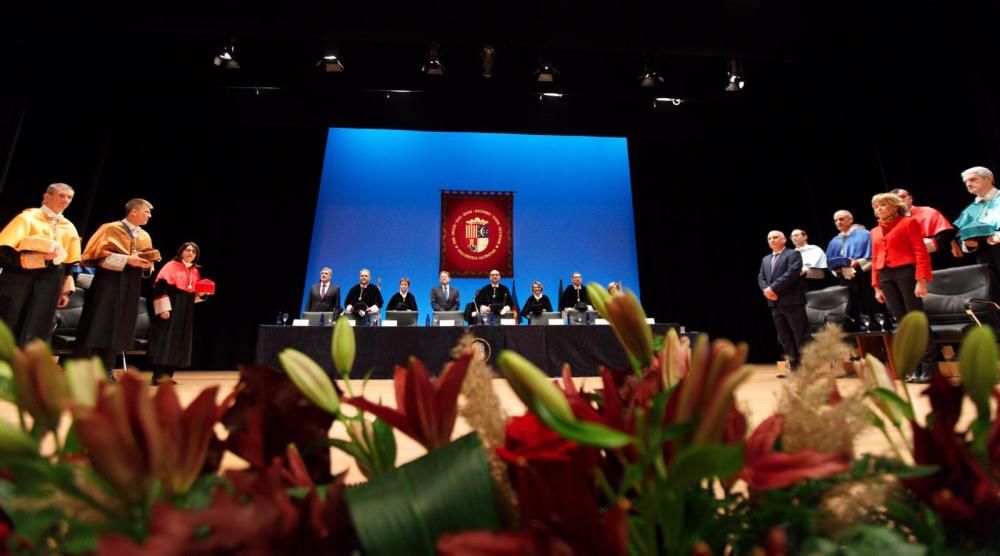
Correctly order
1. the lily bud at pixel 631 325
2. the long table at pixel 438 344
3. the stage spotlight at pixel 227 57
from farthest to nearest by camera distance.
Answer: the stage spotlight at pixel 227 57 < the long table at pixel 438 344 < the lily bud at pixel 631 325

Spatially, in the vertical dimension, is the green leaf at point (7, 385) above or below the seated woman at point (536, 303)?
below

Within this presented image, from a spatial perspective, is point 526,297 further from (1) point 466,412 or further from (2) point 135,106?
(1) point 466,412

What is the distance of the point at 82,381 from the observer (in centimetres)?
16

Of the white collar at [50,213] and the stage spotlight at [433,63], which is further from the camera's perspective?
the stage spotlight at [433,63]

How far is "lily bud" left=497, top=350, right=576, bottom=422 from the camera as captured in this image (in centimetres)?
16

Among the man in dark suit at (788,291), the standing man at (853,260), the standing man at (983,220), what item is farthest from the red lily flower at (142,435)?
the standing man at (853,260)

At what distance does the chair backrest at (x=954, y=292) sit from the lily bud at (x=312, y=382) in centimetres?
443

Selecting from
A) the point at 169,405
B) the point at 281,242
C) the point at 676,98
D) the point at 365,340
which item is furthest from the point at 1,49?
the point at 676,98

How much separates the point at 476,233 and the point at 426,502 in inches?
252

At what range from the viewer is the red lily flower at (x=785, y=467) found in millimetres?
154

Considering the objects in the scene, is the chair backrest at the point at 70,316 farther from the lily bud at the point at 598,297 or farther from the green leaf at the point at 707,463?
the green leaf at the point at 707,463

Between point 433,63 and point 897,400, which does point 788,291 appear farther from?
point 897,400

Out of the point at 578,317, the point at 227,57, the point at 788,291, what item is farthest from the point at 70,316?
the point at 788,291

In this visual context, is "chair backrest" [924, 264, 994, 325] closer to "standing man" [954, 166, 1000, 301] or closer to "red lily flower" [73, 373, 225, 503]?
"standing man" [954, 166, 1000, 301]
